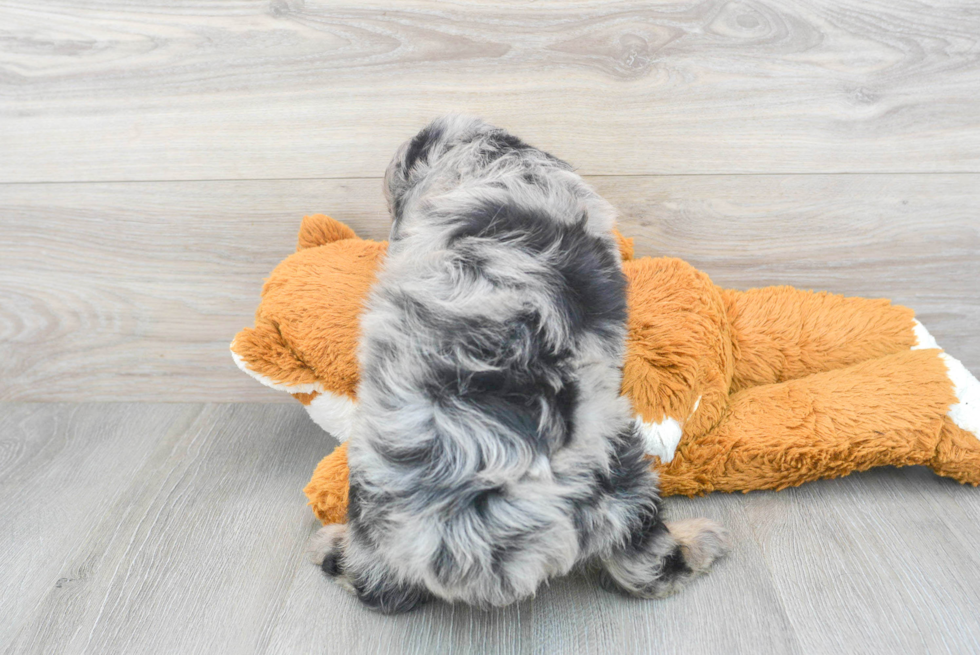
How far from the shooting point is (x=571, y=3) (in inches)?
39.9

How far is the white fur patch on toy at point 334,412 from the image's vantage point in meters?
0.98

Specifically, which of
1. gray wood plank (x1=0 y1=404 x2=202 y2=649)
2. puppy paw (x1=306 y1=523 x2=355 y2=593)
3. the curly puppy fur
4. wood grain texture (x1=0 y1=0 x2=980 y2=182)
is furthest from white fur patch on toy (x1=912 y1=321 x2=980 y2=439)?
gray wood plank (x1=0 y1=404 x2=202 y2=649)

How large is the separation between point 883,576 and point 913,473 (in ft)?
0.82

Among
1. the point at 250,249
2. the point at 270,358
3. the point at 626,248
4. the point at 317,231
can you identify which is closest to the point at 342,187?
the point at 317,231

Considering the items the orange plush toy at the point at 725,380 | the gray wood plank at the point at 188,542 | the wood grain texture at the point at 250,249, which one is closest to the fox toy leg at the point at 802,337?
the orange plush toy at the point at 725,380

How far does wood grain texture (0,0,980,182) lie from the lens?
1018mm

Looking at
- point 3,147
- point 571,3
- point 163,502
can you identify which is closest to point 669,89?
point 571,3

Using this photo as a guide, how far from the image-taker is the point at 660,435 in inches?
35.2

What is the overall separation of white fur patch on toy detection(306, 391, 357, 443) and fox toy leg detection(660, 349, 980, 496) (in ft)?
1.51

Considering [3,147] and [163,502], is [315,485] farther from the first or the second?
[3,147]

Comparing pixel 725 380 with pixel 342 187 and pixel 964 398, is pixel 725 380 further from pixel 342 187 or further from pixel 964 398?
pixel 342 187

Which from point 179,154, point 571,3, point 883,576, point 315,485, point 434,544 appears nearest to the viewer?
point 434,544

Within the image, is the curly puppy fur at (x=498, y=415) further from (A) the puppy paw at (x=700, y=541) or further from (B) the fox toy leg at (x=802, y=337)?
(B) the fox toy leg at (x=802, y=337)

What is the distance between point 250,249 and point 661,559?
2.71ft
